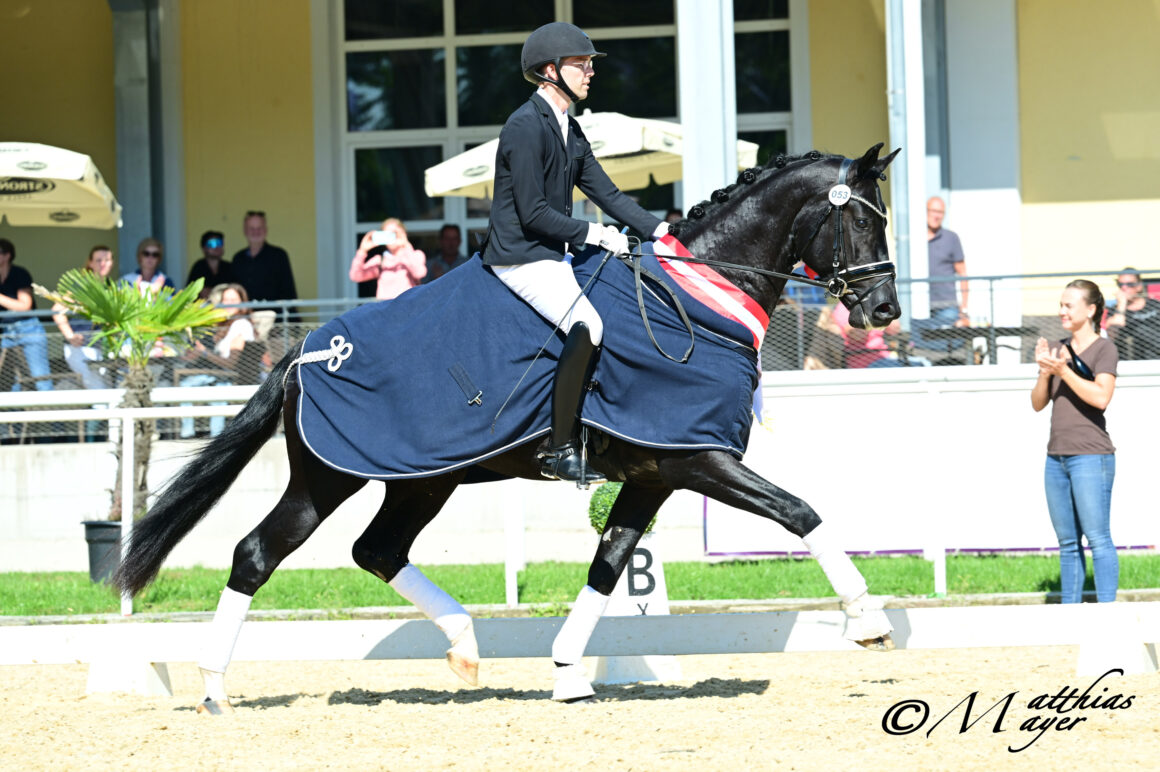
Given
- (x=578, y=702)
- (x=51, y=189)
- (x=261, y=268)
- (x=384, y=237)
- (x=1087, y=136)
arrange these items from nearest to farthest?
(x=578, y=702), (x=384, y=237), (x=51, y=189), (x=261, y=268), (x=1087, y=136)

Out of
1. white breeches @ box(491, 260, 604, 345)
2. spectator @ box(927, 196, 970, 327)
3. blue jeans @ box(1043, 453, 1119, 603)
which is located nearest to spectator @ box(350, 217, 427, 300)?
spectator @ box(927, 196, 970, 327)

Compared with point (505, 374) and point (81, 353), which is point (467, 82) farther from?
point (505, 374)

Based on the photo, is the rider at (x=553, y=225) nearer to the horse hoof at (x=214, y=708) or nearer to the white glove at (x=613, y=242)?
the white glove at (x=613, y=242)

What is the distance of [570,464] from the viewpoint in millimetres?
5363

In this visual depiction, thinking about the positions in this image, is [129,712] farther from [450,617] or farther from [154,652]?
[450,617]

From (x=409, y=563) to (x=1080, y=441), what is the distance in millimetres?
3765

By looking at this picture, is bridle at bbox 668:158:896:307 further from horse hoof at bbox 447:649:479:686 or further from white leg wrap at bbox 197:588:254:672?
white leg wrap at bbox 197:588:254:672

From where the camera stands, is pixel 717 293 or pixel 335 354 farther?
pixel 335 354

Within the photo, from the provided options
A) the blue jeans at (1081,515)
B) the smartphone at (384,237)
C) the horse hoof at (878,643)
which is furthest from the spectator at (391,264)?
the horse hoof at (878,643)

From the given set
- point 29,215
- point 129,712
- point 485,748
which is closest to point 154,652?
point 129,712

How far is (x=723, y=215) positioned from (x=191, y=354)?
5.95 metres

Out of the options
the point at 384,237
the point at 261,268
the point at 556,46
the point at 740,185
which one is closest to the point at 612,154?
the point at 384,237

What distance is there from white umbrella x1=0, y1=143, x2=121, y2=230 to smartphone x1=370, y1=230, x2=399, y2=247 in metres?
2.63

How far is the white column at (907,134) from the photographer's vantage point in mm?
12320
